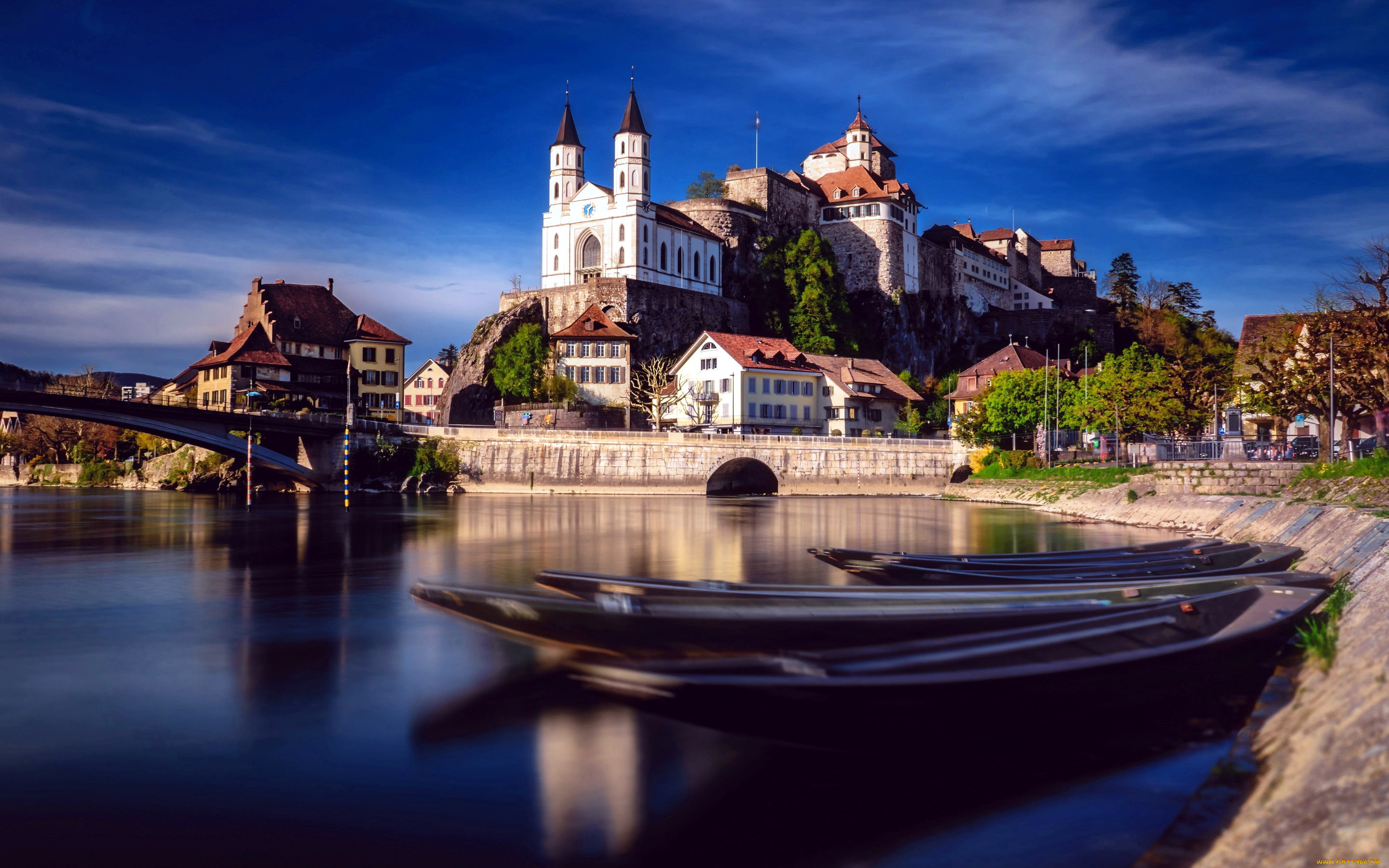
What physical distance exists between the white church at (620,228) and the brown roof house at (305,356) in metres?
17.2

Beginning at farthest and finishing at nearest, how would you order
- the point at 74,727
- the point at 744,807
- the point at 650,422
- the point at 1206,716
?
1. the point at 650,422
2. the point at 74,727
3. the point at 1206,716
4. the point at 744,807

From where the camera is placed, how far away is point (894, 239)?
10244 centimetres

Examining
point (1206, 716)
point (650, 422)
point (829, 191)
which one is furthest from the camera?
point (829, 191)

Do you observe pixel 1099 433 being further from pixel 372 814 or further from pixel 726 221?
pixel 372 814

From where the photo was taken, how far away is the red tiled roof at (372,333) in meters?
85.2

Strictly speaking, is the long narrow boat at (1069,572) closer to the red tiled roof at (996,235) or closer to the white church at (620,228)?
the white church at (620,228)

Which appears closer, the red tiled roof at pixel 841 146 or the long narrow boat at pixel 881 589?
the long narrow boat at pixel 881 589

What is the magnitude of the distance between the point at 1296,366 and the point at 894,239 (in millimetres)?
66356

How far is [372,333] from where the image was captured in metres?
85.4

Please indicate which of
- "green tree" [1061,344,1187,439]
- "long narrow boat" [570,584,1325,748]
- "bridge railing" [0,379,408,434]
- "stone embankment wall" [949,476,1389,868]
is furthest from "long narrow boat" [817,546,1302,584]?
"bridge railing" [0,379,408,434]

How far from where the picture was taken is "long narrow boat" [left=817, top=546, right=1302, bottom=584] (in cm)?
1425

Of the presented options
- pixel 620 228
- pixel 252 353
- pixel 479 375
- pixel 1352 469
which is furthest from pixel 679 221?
pixel 1352 469

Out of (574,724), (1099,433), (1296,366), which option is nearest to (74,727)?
(574,724)

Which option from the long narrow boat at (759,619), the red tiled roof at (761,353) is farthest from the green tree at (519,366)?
the long narrow boat at (759,619)
